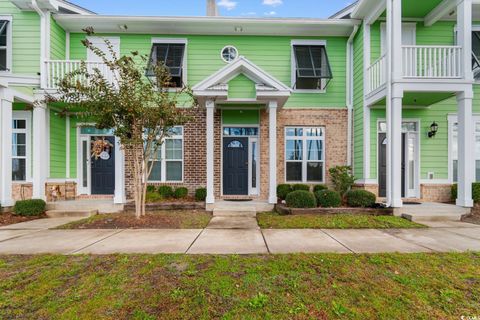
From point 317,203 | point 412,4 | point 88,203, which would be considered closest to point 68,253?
point 88,203

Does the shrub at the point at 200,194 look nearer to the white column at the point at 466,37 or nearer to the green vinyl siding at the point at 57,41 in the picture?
the green vinyl siding at the point at 57,41

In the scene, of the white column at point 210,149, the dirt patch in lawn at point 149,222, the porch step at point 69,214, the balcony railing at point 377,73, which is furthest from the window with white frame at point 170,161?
the balcony railing at point 377,73

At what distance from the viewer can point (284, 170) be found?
29.8 ft

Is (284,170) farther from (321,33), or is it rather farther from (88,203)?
(88,203)

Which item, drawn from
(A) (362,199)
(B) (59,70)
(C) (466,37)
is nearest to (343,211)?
(A) (362,199)

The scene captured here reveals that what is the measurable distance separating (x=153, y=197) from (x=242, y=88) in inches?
176

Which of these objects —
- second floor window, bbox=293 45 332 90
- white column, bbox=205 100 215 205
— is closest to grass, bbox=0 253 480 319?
white column, bbox=205 100 215 205

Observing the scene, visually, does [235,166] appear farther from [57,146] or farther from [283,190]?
[57,146]

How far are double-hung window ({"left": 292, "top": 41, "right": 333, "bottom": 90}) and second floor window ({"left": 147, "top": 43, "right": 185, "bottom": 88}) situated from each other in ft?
13.2

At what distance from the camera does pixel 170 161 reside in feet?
29.7

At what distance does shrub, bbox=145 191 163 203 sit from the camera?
319 inches

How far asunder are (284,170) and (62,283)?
7222 millimetres

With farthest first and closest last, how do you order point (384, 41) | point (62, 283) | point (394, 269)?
point (384, 41), point (394, 269), point (62, 283)

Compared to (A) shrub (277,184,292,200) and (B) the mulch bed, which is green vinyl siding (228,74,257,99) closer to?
(A) shrub (277,184,292,200)
